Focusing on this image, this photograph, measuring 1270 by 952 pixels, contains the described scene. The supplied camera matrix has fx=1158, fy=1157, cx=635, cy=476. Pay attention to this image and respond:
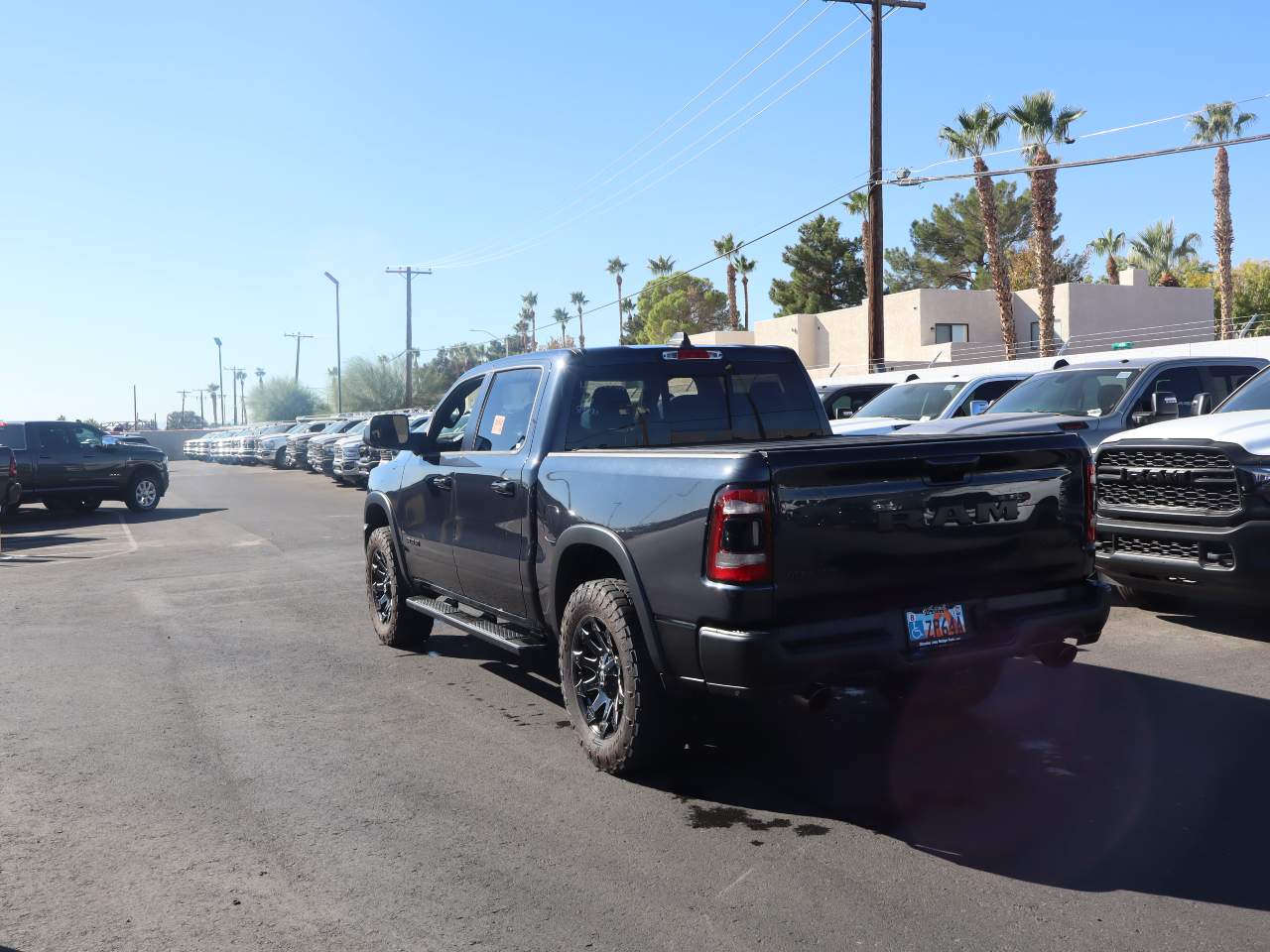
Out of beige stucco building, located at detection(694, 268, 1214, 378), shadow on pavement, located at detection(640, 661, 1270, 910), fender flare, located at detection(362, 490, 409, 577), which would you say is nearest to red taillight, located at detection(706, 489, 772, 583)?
shadow on pavement, located at detection(640, 661, 1270, 910)

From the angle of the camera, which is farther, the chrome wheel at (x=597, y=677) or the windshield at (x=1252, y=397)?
the windshield at (x=1252, y=397)

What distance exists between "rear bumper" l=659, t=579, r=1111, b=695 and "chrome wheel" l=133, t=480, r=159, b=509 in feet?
67.2

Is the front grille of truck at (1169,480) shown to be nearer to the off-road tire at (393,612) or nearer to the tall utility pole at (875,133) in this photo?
the off-road tire at (393,612)

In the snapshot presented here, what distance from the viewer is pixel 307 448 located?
127 feet

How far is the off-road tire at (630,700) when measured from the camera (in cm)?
500

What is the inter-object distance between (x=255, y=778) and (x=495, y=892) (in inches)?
72.5

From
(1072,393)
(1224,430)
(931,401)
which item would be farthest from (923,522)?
(931,401)

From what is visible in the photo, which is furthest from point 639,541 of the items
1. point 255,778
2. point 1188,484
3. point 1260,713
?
point 1188,484

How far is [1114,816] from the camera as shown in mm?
4531

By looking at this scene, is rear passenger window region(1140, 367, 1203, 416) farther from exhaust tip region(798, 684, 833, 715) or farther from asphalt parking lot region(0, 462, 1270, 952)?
exhaust tip region(798, 684, 833, 715)

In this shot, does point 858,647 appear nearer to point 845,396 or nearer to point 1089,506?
point 1089,506

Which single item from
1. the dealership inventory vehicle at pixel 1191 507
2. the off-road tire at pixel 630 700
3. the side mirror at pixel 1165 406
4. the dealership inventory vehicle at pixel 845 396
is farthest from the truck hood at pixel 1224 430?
the dealership inventory vehicle at pixel 845 396

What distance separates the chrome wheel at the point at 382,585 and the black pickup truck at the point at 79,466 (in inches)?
595

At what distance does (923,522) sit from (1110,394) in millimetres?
7538
